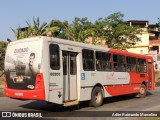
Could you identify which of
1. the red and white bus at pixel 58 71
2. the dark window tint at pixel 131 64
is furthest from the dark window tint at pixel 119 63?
the dark window tint at pixel 131 64

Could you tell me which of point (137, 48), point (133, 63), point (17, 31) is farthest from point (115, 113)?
point (137, 48)

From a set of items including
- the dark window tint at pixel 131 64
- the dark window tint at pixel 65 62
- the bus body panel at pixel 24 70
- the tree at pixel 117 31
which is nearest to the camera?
the bus body panel at pixel 24 70

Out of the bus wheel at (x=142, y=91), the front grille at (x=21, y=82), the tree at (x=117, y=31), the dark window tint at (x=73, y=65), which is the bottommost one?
the bus wheel at (x=142, y=91)

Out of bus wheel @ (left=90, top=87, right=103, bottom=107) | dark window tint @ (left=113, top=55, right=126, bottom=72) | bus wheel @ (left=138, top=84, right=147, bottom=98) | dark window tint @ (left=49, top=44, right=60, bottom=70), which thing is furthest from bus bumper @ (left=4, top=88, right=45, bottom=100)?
bus wheel @ (left=138, top=84, right=147, bottom=98)

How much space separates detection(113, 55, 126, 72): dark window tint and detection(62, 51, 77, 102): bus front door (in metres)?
3.82

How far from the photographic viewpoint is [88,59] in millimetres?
15039

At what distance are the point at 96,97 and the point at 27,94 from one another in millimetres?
4059

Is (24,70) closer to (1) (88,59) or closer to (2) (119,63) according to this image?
(1) (88,59)

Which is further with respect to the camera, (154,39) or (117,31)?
(154,39)

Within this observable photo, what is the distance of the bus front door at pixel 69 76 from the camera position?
13359mm

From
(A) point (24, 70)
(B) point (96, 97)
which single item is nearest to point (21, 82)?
(A) point (24, 70)

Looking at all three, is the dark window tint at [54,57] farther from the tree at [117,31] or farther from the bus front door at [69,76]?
the tree at [117,31]

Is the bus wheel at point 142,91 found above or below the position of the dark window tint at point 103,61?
below

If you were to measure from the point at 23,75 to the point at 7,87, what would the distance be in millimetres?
1100
